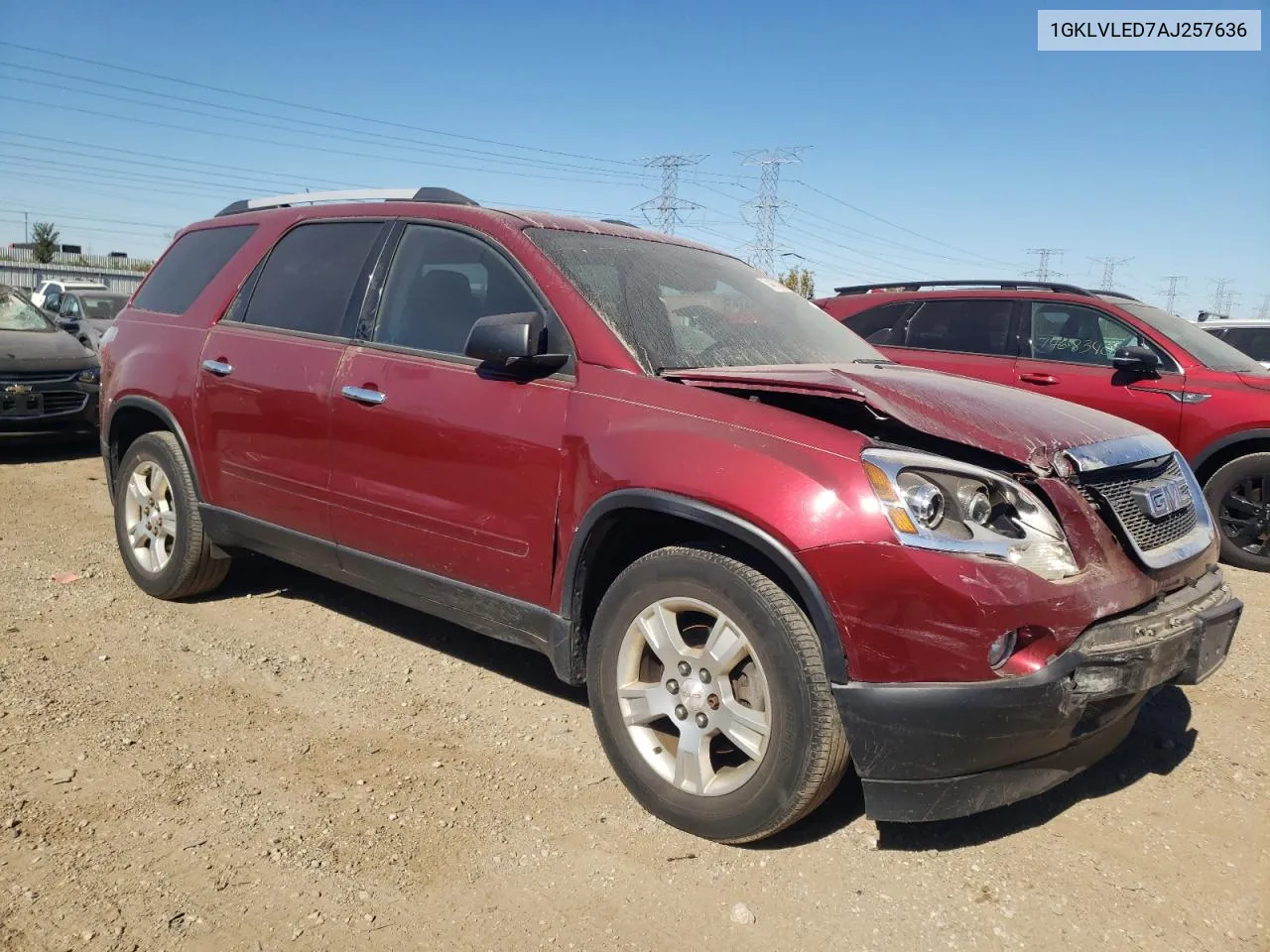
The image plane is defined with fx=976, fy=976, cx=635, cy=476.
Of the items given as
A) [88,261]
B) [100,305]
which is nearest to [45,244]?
[88,261]

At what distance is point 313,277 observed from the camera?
412 cm

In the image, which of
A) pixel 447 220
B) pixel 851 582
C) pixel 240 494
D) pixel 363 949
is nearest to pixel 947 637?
pixel 851 582

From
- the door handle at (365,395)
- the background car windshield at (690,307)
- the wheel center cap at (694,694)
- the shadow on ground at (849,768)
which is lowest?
the shadow on ground at (849,768)

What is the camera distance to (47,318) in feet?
32.6

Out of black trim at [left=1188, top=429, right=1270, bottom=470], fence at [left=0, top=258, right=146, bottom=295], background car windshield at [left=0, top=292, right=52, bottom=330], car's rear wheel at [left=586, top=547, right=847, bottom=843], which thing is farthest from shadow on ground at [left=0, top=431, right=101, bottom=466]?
fence at [left=0, top=258, right=146, bottom=295]

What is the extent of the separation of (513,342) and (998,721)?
1.76m

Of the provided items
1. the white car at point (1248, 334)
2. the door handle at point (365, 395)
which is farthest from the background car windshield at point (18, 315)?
the white car at point (1248, 334)

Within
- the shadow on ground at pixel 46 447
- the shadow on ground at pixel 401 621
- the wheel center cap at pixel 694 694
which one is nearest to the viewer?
the wheel center cap at pixel 694 694

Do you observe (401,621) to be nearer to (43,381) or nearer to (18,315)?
(43,381)

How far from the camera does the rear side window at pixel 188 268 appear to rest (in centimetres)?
464

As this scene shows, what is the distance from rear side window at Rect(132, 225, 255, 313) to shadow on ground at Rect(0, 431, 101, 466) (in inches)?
176

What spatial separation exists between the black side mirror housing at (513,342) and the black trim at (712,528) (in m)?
0.53

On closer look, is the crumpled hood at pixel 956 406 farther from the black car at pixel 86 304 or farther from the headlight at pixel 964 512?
the black car at pixel 86 304

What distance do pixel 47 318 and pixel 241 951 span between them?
954 cm
